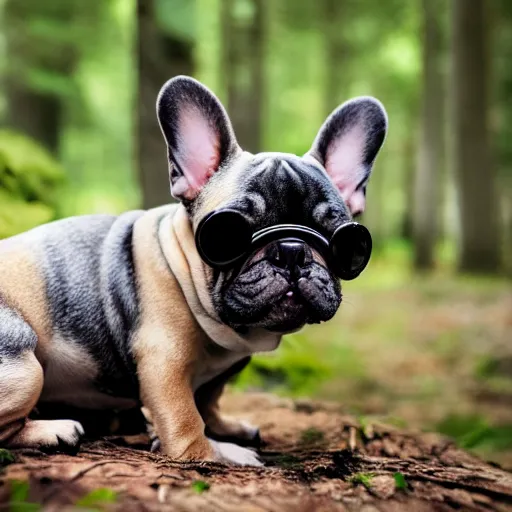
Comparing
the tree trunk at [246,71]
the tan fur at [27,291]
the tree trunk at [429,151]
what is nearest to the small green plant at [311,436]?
the tan fur at [27,291]

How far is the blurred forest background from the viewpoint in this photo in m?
5.07

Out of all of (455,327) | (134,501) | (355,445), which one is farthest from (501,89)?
(134,501)

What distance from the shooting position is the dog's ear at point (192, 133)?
231 centimetres

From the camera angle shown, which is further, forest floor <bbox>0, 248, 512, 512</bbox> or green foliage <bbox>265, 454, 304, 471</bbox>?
green foliage <bbox>265, 454, 304, 471</bbox>

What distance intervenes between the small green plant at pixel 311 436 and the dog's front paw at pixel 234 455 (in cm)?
50

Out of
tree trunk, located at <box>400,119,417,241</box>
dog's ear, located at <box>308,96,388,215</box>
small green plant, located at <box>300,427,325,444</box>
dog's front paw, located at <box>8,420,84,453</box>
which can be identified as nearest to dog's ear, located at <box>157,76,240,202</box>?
dog's ear, located at <box>308,96,388,215</box>

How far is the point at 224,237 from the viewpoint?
2109 millimetres

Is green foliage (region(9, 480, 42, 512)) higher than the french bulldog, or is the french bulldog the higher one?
the french bulldog

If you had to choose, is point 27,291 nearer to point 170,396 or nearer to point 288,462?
point 170,396

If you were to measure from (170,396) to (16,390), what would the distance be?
527 mm

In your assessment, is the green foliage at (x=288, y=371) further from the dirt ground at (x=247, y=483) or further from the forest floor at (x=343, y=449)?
the dirt ground at (x=247, y=483)

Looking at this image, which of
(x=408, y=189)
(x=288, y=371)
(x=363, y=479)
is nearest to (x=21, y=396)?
(x=363, y=479)

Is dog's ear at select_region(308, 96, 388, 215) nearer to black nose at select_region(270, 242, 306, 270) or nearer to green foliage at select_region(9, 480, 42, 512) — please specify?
black nose at select_region(270, 242, 306, 270)

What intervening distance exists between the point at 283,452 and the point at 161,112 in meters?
1.54
